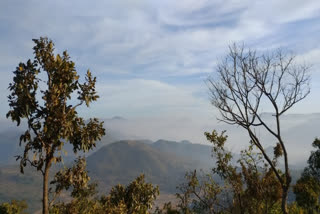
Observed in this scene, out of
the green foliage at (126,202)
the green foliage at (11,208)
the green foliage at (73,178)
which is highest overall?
the green foliage at (73,178)

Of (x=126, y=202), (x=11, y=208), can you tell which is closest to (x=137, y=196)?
(x=126, y=202)

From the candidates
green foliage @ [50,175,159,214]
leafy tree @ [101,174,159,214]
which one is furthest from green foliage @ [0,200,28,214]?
leafy tree @ [101,174,159,214]

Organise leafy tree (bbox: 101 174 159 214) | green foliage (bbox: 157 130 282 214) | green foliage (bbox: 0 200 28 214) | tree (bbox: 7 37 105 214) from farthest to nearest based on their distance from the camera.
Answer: green foliage (bbox: 0 200 28 214) → green foliage (bbox: 157 130 282 214) → leafy tree (bbox: 101 174 159 214) → tree (bbox: 7 37 105 214)

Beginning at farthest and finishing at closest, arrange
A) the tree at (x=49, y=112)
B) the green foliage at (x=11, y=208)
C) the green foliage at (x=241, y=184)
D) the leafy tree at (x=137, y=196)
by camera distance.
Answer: the green foliage at (x=11, y=208) < the green foliage at (x=241, y=184) < the leafy tree at (x=137, y=196) < the tree at (x=49, y=112)

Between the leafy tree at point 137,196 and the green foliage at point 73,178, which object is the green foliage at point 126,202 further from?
the green foliage at point 73,178

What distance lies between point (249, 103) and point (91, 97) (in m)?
11.2

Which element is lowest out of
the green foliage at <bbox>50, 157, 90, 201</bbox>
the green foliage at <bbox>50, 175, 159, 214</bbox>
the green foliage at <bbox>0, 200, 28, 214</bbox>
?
the green foliage at <bbox>0, 200, 28, 214</bbox>

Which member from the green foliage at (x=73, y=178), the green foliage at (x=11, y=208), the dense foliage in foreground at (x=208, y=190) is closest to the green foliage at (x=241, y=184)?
the dense foliage in foreground at (x=208, y=190)

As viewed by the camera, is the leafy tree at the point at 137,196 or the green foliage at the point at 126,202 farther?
the leafy tree at the point at 137,196

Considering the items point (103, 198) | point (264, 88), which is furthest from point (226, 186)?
point (103, 198)

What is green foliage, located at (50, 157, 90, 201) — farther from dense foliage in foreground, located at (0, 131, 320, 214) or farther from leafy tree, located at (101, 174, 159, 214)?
leafy tree, located at (101, 174, 159, 214)

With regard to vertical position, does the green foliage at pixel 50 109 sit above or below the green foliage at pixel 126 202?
above

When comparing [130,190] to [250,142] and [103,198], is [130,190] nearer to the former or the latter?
[103,198]

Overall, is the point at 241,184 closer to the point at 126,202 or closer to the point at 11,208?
the point at 126,202
